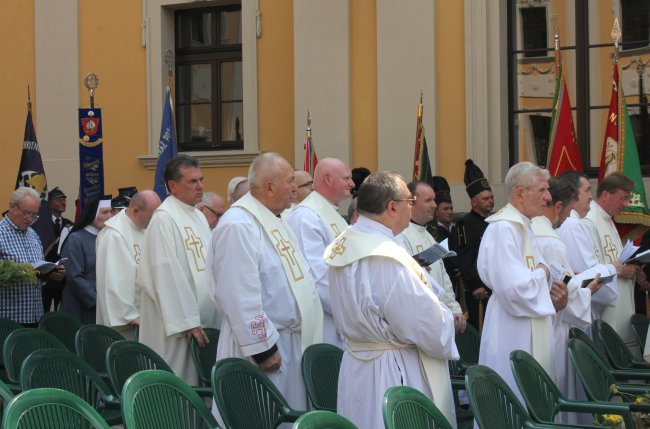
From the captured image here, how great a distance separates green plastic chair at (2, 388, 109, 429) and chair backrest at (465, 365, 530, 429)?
1.68m

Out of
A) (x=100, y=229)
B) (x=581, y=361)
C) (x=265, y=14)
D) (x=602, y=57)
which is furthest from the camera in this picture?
(x=265, y=14)

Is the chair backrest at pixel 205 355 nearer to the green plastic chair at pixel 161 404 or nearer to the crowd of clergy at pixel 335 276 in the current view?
the crowd of clergy at pixel 335 276

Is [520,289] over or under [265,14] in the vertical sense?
under

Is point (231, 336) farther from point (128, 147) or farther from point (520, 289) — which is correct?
point (128, 147)

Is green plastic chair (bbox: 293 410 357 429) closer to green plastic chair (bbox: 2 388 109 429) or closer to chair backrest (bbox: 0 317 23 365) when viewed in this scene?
green plastic chair (bbox: 2 388 109 429)

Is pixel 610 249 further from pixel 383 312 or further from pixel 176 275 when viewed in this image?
pixel 383 312

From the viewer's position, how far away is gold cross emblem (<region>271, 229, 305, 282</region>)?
261 inches

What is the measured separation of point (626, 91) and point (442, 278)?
165 inches

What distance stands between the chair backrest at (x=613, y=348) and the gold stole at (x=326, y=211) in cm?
185

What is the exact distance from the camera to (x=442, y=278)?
28.1 feet

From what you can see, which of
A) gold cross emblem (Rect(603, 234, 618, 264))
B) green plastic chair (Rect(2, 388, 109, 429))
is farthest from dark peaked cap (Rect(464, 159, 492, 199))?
green plastic chair (Rect(2, 388, 109, 429))

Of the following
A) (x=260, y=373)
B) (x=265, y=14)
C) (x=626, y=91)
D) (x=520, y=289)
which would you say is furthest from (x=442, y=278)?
(x=265, y=14)

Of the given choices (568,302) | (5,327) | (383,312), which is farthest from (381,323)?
(5,327)

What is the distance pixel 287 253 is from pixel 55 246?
5.22 m
